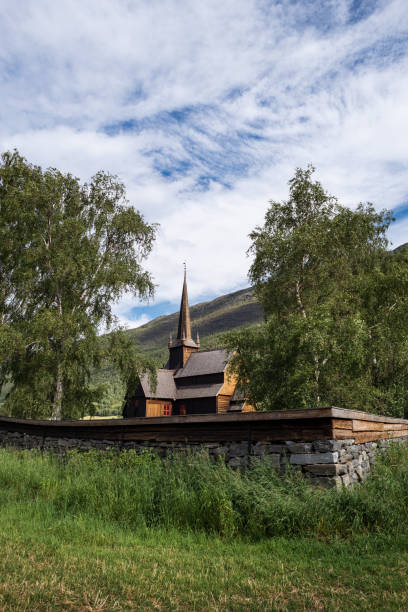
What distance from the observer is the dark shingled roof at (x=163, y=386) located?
1883 inches

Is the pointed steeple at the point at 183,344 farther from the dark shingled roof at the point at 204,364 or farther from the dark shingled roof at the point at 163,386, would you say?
the dark shingled roof at the point at 163,386

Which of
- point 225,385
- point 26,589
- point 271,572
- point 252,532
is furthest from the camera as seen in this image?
point 225,385

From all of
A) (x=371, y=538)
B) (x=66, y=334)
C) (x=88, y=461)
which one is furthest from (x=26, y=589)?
(x=66, y=334)

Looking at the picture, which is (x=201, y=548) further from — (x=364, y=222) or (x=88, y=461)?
(x=364, y=222)

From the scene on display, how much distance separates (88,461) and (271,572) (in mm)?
6516

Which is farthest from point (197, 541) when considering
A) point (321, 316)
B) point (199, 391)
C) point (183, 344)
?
point (183, 344)

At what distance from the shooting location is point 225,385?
46562mm

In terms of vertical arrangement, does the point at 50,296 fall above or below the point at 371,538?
above

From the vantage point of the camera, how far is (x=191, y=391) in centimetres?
4850

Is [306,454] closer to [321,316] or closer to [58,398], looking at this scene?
[321,316]

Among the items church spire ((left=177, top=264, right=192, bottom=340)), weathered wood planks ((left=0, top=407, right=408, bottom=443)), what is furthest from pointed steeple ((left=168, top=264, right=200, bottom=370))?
weathered wood planks ((left=0, top=407, right=408, bottom=443))

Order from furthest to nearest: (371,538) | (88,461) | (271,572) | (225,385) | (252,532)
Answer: (225,385)
(88,461)
(252,532)
(371,538)
(271,572)

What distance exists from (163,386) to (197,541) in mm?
43942

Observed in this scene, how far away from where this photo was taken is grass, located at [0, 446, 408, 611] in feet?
14.0
